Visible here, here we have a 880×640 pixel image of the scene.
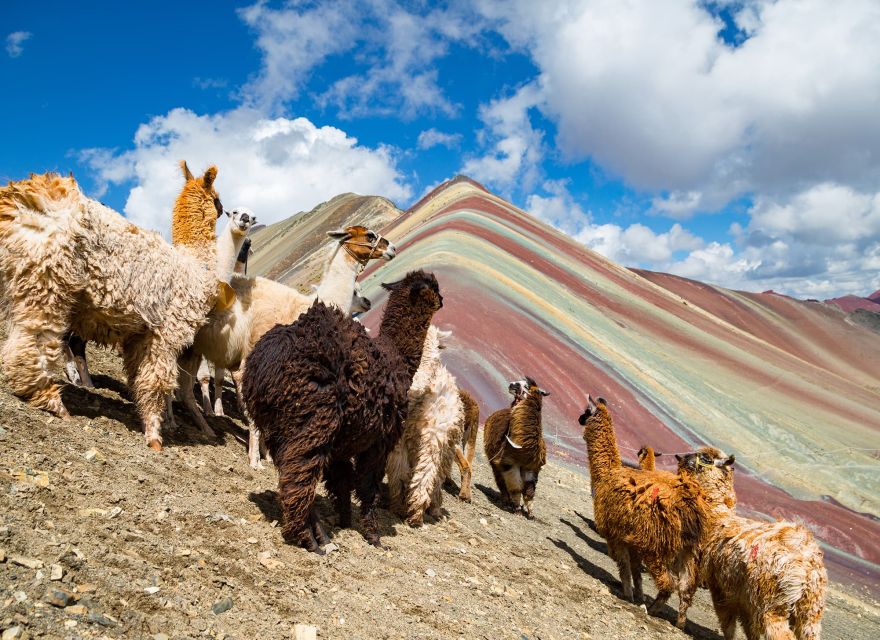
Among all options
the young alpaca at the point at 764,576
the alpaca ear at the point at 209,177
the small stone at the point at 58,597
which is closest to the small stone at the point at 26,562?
the small stone at the point at 58,597

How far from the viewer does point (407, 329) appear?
526 centimetres

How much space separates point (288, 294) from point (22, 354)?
284cm

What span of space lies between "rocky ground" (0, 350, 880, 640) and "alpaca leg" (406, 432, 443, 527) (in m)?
0.16

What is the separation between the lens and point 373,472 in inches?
182

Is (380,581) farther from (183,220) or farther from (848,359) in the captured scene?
(848,359)

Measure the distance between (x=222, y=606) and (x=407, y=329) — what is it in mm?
2944

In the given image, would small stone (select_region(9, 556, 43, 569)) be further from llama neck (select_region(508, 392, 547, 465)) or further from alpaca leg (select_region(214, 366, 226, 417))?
llama neck (select_region(508, 392, 547, 465))

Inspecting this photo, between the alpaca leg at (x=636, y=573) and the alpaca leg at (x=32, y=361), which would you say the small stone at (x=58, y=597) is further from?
the alpaca leg at (x=636, y=573)

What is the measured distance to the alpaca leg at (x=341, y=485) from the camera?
179 inches

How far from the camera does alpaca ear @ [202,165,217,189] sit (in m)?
5.77

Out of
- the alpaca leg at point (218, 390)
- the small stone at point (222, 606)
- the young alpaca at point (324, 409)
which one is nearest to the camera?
the small stone at point (222, 606)

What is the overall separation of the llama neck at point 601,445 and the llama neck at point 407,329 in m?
2.59

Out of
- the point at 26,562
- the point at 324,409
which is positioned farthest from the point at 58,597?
the point at 324,409

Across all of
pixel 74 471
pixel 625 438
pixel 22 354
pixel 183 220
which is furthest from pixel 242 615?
pixel 625 438
